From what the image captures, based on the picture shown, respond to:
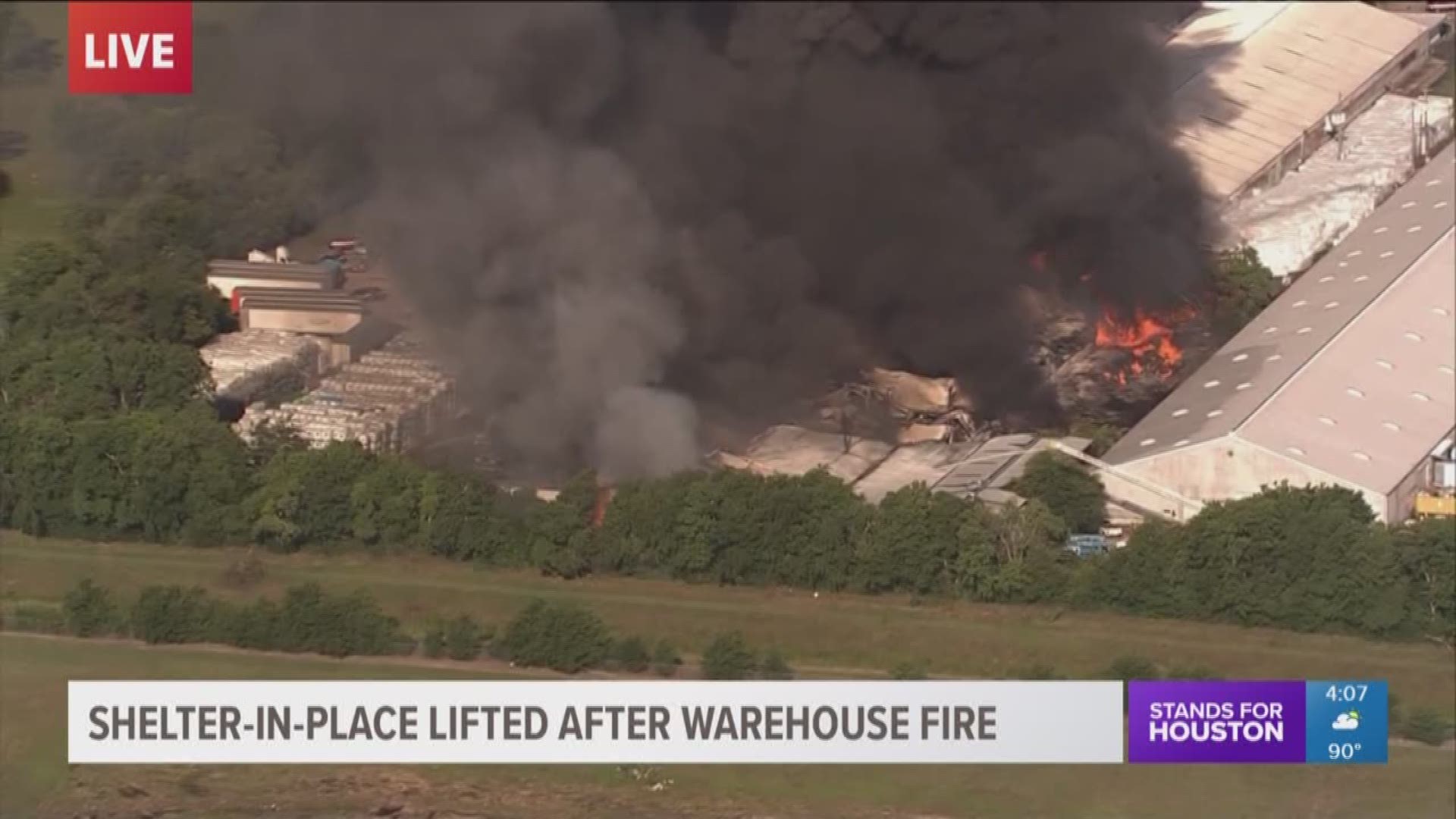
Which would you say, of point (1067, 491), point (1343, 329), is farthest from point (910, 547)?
point (1343, 329)

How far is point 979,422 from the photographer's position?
71.7 feet

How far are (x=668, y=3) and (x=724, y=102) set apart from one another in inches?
42.2

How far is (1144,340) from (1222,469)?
3.50 m

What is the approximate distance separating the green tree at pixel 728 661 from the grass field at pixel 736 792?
1571 millimetres

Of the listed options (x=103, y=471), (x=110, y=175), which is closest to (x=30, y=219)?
(x=110, y=175)

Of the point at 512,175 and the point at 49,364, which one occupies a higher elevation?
the point at 512,175

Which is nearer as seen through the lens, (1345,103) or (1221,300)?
(1221,300)

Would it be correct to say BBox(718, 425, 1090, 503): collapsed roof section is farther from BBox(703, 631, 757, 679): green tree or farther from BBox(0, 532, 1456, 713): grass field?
BBox(703, 631, 757, 679): green tree

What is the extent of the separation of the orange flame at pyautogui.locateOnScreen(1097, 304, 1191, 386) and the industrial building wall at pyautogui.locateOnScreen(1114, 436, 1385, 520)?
2816 mm

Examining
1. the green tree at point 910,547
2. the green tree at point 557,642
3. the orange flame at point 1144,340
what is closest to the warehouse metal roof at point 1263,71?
the orange flame at point 1144,340

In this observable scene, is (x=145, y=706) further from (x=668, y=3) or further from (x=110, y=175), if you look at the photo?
(x=110, y=175)

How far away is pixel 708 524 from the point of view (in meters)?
18.7

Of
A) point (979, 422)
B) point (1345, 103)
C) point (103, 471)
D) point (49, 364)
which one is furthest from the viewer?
point (1345, 103)

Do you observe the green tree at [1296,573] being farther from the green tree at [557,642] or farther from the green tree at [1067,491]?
the green tree at [557,642]
